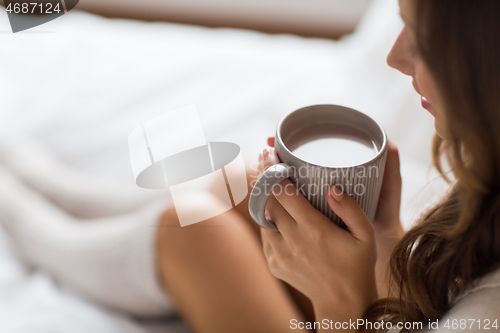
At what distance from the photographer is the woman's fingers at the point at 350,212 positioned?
428 mm

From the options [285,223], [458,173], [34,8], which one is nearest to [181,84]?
[34,8]

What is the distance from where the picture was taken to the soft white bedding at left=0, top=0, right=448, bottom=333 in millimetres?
936

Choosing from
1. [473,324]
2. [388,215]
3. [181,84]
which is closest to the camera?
[473,324]

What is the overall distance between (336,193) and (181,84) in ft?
2.49

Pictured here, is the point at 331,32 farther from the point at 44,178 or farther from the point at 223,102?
the point at 44,178

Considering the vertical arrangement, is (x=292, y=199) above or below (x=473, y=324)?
above

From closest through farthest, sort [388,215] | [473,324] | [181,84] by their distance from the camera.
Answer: [473,324], [388,215], [181,84]

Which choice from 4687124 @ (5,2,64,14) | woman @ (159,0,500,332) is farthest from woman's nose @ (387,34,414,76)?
4687124 @ (5,2,64,14)

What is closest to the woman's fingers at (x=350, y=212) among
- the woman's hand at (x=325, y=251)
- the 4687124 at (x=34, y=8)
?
the woman's hand at (x=325, y=251)

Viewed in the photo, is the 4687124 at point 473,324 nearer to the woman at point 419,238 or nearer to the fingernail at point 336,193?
the woman at point 419,238

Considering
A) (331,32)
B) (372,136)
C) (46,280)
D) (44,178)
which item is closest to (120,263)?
(46,280)

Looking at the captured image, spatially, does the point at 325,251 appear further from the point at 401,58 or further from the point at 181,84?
the point at 181,84

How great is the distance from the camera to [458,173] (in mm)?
399

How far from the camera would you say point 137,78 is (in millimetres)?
1089
